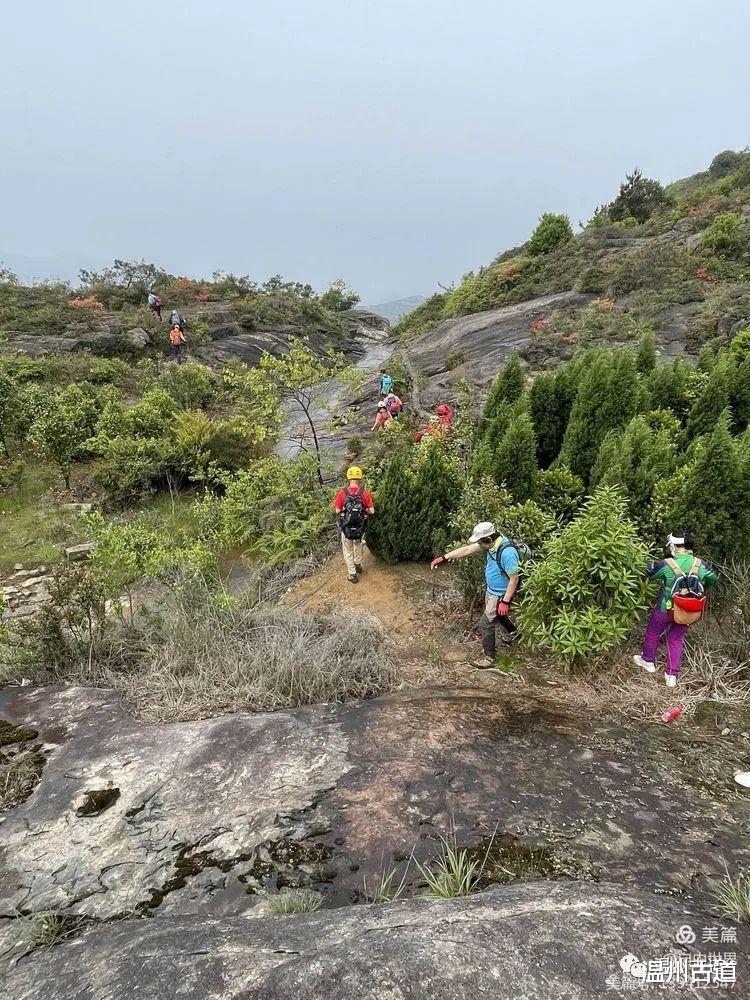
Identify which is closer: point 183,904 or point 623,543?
point 183,904

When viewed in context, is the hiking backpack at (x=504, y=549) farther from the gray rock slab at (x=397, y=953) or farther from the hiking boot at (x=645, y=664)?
the gray rock slab at (x=397, y=953)

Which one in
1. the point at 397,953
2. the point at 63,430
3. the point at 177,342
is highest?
the point at 177,342

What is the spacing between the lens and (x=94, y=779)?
3922 mm

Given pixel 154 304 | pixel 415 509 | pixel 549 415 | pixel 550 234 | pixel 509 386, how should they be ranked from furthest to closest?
pixel 550 234, pixel 154 304, pixel 509 386, pixel 549 415, pixel 415 509

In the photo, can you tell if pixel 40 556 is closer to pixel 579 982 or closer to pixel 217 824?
pixel 217 824

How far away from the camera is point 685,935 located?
7.42 feet

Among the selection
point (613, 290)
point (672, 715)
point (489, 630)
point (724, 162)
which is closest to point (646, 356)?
point (489, 630)

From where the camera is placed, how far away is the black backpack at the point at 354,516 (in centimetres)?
744

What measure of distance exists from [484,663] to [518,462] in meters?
2.86

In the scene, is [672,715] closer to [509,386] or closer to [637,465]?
[637,465]

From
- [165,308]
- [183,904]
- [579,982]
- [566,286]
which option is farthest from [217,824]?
[165,308]

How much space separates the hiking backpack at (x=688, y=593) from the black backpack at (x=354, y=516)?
13.2ft

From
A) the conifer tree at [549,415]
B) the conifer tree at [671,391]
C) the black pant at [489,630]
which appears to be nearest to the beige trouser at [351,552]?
the black pant at [489,630]

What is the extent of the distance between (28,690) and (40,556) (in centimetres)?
483
